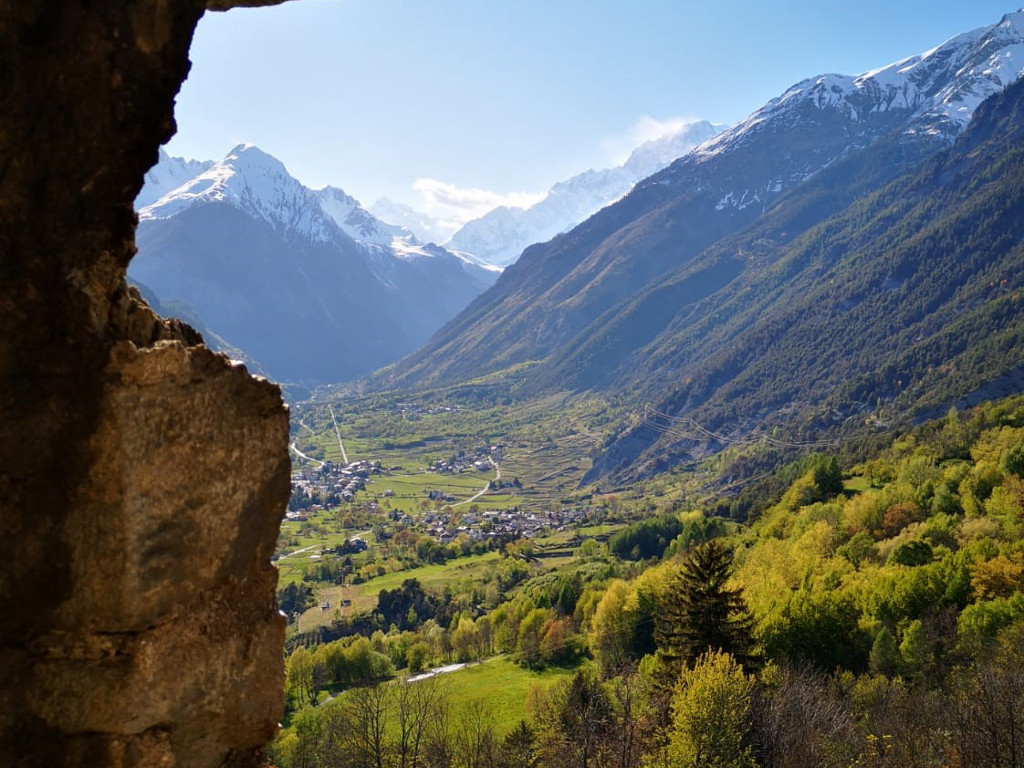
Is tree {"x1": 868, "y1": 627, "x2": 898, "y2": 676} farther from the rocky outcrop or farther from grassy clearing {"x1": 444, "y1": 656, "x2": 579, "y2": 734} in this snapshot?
the rocky outcrop

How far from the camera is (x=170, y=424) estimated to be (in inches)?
230

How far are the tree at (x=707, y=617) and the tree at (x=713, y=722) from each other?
7.73 meters

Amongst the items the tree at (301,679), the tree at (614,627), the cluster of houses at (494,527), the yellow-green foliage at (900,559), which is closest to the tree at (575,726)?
the tree at (614,627)

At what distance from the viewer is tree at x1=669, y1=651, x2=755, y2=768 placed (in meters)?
29.6

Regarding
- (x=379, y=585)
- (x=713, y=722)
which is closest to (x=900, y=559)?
(x=713, y=722)

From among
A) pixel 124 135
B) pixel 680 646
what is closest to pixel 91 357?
pixel 124 135

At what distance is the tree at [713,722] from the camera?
97.0 ft

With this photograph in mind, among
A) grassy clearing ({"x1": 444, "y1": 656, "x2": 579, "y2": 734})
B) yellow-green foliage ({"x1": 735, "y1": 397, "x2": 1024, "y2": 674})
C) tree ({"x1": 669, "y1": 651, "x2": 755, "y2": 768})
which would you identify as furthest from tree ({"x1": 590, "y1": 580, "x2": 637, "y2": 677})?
tree ({"x1": 669, "y1": 651, "x2": 755, "y2": 768})

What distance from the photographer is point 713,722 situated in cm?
3041

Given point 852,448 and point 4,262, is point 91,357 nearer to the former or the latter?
point 4,262

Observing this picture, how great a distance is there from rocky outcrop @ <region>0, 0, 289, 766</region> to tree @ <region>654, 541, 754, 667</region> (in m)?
38.3

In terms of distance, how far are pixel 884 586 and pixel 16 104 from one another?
5907cm

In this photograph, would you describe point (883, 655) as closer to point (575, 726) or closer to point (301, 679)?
point (575, 726)

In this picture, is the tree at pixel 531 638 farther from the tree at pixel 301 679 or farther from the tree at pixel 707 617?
the tree at pixel 707 617
